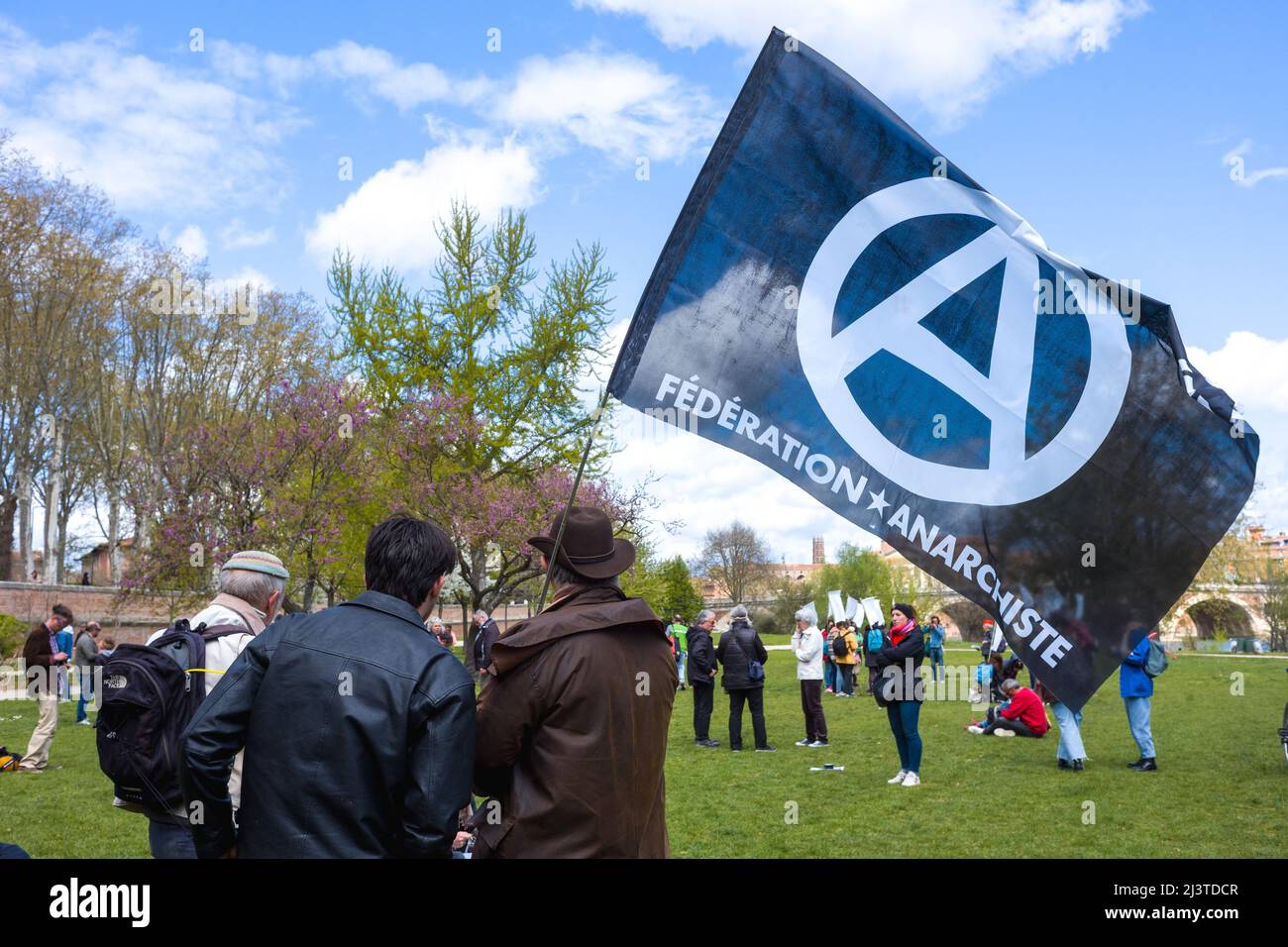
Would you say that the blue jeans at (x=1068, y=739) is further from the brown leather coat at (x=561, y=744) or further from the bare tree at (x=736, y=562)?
the bare tree at (x=736, y=562)

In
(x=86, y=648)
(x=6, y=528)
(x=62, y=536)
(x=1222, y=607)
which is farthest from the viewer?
(x=1222, y=607)

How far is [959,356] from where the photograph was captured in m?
4.55

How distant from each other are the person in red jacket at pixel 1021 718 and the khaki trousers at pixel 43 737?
1316cm

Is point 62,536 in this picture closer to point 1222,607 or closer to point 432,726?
point 432,726

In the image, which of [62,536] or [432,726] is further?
[62,536]

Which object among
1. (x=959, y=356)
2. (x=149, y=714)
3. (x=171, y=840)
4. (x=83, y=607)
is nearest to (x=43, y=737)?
(x=171, y=840)

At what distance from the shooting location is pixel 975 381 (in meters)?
4.51

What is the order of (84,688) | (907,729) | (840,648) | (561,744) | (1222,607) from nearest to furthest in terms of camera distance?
(561,744) < (907,729) < (84,688) < (840,648) < (1222,607)

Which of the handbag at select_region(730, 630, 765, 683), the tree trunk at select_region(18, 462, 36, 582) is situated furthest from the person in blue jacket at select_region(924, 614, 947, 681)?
the tree trunk at select_region(18, 462, 36, 582)

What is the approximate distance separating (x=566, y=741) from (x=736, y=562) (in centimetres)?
8430

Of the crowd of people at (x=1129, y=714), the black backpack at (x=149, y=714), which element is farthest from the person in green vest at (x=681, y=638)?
the black backpack at (x=149, y=714)

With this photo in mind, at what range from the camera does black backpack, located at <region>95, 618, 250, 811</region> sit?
13.7 feet
